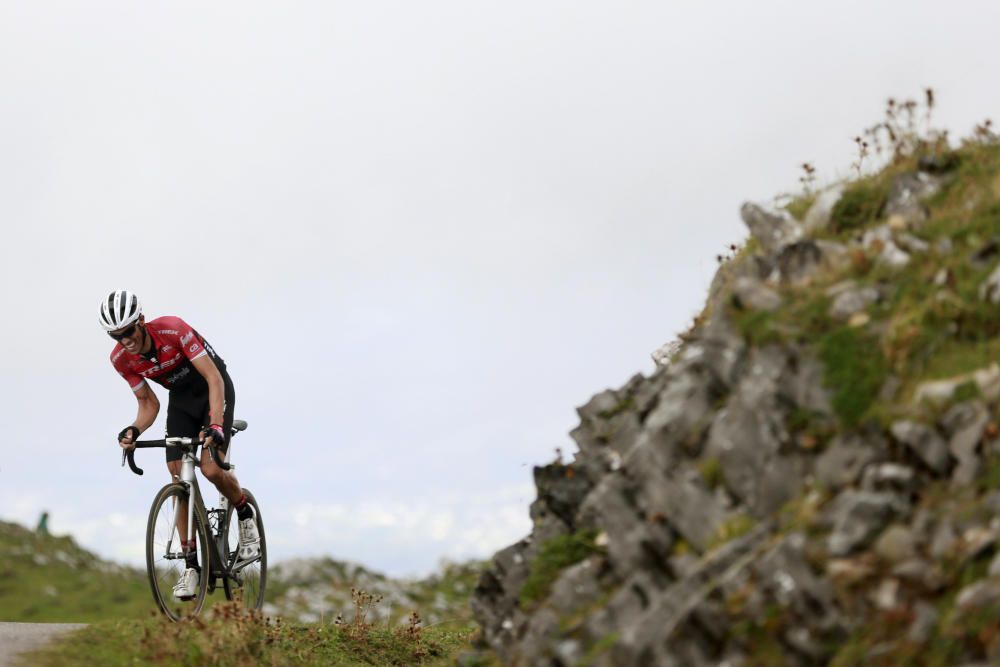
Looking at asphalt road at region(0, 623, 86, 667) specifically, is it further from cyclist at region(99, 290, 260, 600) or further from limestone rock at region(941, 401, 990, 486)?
limestone rock at region(941, 401, 990, 486)

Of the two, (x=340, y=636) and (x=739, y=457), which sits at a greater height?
(x=340, y=636)

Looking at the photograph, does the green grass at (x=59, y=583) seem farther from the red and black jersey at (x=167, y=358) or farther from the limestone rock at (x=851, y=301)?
the limestone rock at (x=851, y=301)

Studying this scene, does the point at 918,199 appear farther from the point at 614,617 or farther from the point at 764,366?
the point at 614,617

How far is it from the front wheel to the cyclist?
26 centimetres

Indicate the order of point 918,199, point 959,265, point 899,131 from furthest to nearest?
point 899,131
point 918,199
point 959,265

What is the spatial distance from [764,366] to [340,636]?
797cm

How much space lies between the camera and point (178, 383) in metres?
12.7

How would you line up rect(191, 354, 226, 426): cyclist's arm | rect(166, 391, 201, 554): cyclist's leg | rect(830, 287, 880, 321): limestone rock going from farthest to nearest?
rect(166, 391, 201, 554): cyclist's leg < rect(191, 354, 226, 426): cyclist's arm < rect(830, 287, 880, 321): limestone rock

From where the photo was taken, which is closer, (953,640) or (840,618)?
(953,640)

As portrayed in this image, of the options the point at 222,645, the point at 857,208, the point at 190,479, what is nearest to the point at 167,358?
the point at 190,479

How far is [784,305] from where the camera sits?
26.9 feet

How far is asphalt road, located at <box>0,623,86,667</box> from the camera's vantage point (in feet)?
37.1

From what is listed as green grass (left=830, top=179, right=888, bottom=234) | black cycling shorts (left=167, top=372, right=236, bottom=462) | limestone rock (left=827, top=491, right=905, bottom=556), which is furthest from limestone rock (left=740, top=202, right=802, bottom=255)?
black cycling shorts (left=167, top=372, right=236, bottom=462)

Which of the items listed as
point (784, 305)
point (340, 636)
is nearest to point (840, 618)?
point (784, 305)
